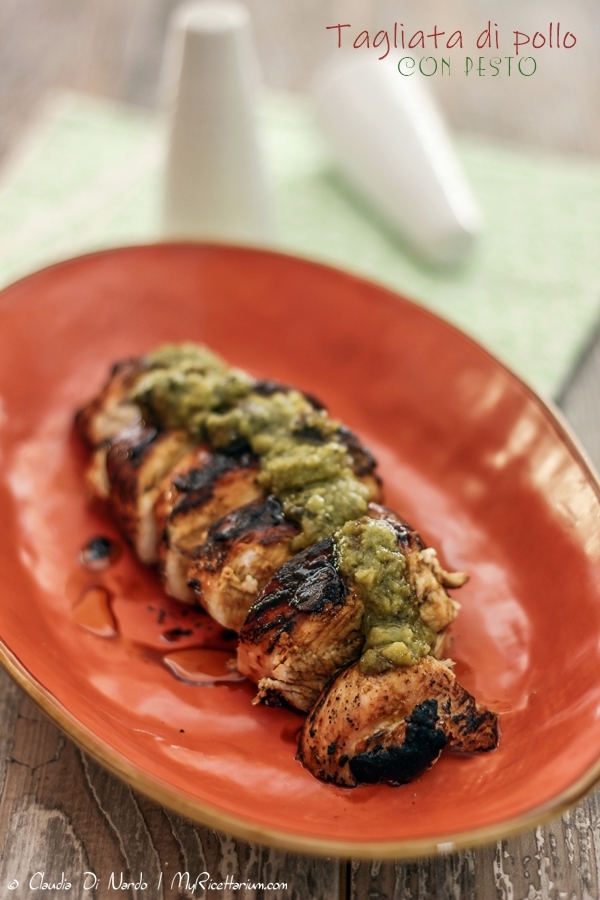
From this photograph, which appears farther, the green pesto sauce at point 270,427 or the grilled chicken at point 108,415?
the grilled chicken at point 108,415

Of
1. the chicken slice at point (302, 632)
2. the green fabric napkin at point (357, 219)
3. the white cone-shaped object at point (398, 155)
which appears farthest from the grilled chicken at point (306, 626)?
the white cone-shaped object at point (398, 155)

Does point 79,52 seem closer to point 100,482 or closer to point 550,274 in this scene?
point 550,274

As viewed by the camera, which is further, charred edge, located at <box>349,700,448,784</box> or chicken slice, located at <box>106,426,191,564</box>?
chicken slice, located at <box>106,426,191,564</box>

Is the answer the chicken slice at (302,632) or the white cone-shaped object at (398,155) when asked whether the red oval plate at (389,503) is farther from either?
the white cone-shaped object at (398,155)

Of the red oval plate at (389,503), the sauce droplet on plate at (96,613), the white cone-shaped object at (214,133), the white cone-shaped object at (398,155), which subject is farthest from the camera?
the white cone-shaped object at (398,155)

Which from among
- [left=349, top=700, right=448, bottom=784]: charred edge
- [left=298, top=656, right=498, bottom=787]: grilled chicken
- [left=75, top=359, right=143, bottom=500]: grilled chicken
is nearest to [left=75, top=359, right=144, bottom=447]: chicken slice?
[left=75, top=359, right=143, bottom=500]: grilled chicken

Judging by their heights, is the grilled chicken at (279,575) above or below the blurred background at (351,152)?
below

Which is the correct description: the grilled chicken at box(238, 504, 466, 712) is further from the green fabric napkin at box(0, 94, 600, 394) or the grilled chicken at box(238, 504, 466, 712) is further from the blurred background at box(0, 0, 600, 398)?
the green fabric napkin at box(0, 94, 600, 394)
